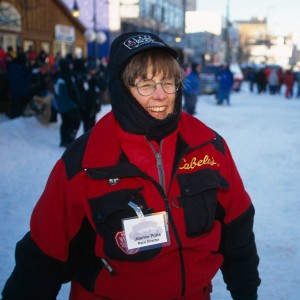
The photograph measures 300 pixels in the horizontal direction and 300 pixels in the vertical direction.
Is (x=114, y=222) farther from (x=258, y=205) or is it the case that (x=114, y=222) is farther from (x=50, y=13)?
(x=50, y=13)

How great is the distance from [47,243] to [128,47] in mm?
887

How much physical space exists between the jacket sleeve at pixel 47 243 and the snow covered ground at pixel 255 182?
1.70 metres

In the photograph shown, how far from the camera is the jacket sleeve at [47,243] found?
183 centimetres

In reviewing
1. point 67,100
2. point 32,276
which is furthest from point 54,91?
point 32,276

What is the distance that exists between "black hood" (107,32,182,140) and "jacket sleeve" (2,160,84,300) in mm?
340

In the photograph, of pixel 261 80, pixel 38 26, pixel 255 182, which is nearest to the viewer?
pixel 255 182

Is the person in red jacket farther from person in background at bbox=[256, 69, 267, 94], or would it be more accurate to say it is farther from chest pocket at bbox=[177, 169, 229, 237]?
person in background at bbox=[256, 69, 267, 94]

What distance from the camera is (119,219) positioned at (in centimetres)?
182

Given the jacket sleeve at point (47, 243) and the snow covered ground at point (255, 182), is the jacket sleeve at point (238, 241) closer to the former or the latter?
the jacket sleeve at point (47, 243)

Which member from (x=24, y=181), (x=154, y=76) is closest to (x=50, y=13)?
(x=24, y=181)

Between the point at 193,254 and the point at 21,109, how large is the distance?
9.82m

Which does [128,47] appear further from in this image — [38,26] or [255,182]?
[38,26]

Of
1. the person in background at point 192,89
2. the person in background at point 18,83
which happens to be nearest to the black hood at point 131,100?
the person in background at point 18,83

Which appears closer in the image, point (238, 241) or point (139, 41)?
point (139, 41)
